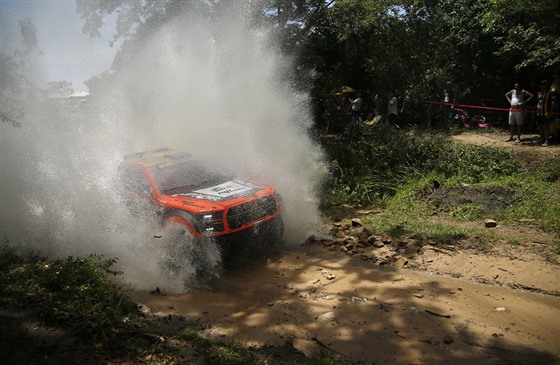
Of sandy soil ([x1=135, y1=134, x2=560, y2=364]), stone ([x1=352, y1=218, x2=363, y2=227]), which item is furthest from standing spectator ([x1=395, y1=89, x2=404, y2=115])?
sandy soil ([x1=135, y1=134, x2=560, y2=364])

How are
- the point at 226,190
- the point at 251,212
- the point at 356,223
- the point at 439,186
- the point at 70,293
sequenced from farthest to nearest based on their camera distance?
1. the point at 439,186
2. the point at 356,223
3. the point at 226,190
4. the point at 251,212
5. the point at 70,293

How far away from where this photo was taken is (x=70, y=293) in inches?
172

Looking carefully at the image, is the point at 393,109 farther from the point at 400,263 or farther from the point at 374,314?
the point at 374,314

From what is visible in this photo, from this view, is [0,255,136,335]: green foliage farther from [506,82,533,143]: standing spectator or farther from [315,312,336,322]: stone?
[506,82,533,143]: standing spectator

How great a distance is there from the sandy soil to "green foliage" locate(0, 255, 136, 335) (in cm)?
74

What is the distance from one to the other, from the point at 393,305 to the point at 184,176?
3.98 metres

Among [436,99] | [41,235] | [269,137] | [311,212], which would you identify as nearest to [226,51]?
[269,137]

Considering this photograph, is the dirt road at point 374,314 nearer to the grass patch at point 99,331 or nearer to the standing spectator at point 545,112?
the grass patch at point 99,331

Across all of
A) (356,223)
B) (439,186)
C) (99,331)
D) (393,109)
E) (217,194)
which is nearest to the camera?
(99,331)

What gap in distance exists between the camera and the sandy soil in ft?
14.1

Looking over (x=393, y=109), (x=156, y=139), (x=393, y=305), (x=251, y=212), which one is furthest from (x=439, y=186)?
(x=156, y=139)

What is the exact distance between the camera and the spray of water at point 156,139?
6672mm

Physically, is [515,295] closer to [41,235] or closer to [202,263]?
[202,263]

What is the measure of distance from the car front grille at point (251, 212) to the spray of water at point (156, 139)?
0.67m
